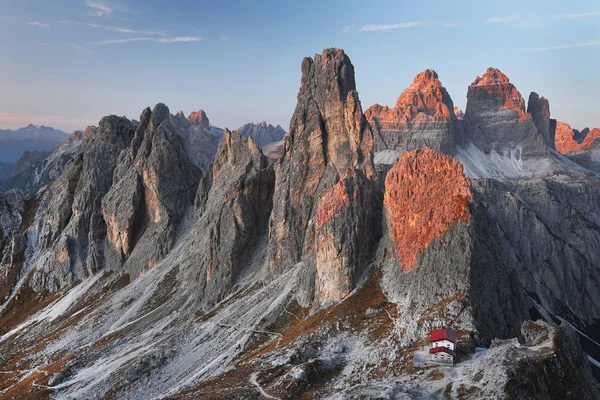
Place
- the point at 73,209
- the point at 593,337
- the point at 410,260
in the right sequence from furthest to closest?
the point at 73,209 < the point at 593,337 < the point at 410,260

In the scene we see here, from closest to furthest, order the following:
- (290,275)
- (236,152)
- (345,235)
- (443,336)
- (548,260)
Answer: (443,336) < (345,235) < (290,275) < (236,152) < (548,260)

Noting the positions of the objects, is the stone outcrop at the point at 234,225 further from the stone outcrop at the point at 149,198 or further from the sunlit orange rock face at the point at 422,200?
the sunlit orange rock face at the point at 422,200

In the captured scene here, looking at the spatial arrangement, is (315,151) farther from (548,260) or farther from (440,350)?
(548,260)

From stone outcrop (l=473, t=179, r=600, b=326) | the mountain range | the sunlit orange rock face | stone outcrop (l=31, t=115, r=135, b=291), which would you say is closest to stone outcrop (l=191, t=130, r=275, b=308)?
the mountain range

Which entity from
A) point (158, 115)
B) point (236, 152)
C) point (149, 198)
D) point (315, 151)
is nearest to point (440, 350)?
point (315, 151)

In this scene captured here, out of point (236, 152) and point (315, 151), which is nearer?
point (315, 151)

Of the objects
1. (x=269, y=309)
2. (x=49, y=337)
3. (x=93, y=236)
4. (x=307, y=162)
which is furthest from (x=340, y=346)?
(x=93, y=236)

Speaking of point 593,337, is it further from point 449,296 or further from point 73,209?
point 73,209
